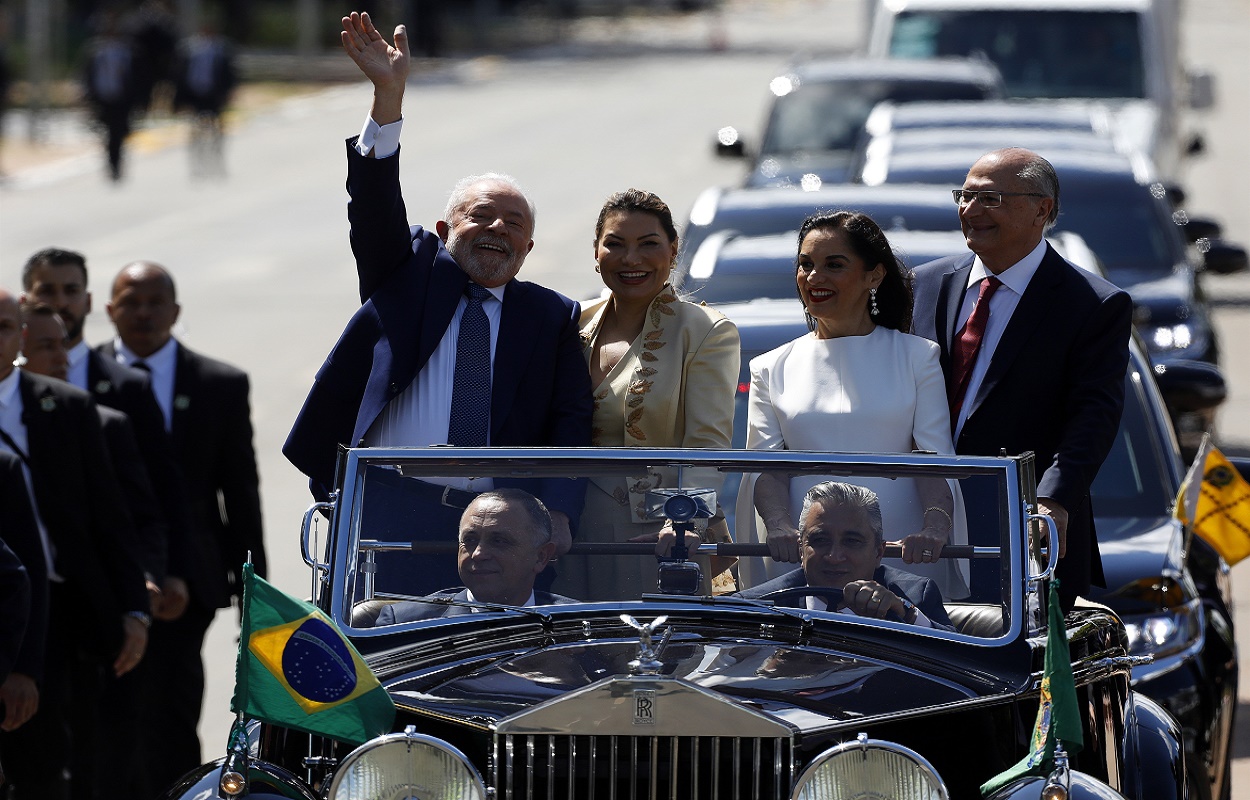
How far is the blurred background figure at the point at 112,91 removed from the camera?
2688 centimetres

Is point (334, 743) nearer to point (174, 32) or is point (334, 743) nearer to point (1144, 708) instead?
point (1144, 708)

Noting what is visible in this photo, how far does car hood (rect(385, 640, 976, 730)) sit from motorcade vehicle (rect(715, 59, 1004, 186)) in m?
11.5

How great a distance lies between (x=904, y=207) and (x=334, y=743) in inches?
239

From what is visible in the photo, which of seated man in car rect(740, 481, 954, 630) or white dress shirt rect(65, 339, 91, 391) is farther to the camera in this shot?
white dress shirt rect(65, 339, 91, 391)

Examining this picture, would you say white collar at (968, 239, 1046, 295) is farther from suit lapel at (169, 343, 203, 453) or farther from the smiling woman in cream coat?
suit lapel at (169, 343, 203, 453)

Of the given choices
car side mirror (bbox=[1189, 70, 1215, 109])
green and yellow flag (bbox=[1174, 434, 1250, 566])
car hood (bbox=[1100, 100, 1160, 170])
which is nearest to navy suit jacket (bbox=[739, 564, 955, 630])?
green and yellow flag (bbox=[1174, 434, 1250, 566])

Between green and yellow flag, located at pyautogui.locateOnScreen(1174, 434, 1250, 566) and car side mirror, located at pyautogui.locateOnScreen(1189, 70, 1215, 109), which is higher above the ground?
car side mirror, located at pyautogui.locateOnScreen(1189, 70, 1215, 109)

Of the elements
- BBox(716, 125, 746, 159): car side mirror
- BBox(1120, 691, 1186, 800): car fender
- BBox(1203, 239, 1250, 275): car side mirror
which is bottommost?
BBox(1120, 691, 1186, 800): car fender

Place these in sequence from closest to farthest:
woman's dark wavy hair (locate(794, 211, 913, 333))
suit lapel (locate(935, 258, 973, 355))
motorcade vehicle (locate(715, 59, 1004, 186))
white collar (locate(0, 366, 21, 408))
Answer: woman's dark wavy hair (locate(794, 211, 913, 333)) → suit lapel (locate(935, 258, 973, 355)) → white collar (locate(0, 366, 21, 408)) → motorcade vehicle (locate(715, 59, 1004, 186))

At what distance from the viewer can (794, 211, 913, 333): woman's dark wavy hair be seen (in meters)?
5.30

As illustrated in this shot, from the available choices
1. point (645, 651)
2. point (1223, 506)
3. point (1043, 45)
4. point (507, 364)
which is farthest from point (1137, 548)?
point (1043, 45)

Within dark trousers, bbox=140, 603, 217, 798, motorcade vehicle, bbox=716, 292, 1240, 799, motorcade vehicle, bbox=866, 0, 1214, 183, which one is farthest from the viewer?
motorcade vehicle, bbox=866, 0, 1214, 183

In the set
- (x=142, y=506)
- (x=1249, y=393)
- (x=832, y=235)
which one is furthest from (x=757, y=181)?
(x=832, y=235)

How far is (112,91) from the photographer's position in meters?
27.0
